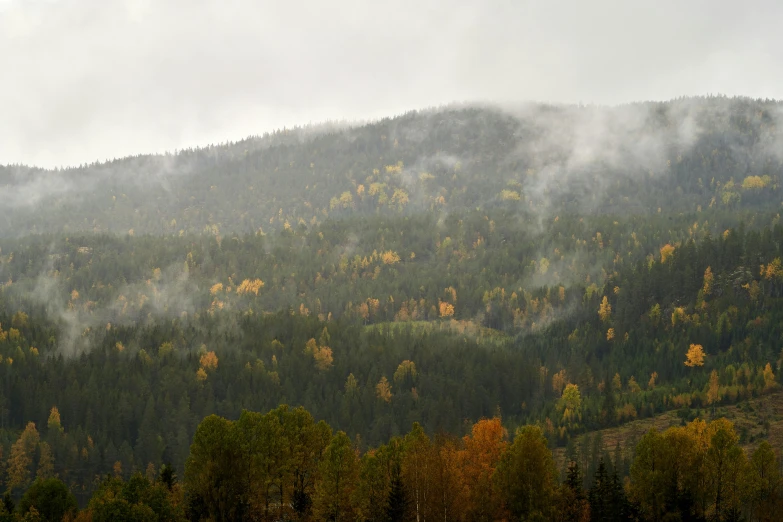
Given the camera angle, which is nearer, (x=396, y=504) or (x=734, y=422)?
(x=396, y=504)

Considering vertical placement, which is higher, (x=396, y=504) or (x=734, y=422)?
(x=396, y=504)

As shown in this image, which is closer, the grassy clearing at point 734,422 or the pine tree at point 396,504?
the pine tree at point 396,504

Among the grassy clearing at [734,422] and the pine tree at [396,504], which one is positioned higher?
the pine tree at [396,504]

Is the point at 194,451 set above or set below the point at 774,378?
above

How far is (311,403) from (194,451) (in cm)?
11199

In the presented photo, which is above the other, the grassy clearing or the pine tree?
the pine tree

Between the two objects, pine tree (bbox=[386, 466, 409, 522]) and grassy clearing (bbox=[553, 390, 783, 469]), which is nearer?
pine tree (bbox=[386, 466, 409, 522])

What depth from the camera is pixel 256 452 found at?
9125 cm

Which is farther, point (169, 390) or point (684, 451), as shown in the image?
point (169, 390)

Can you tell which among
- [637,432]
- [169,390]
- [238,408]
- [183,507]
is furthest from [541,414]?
[183,507]

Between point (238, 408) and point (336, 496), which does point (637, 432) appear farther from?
point (336, 496)

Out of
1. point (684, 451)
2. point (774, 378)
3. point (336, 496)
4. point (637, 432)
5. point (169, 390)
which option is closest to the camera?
point (336, 496)

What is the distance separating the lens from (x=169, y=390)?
200m

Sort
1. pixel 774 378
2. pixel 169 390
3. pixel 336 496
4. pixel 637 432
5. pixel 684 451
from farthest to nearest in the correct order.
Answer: pixel 169 390 < pixel 774 378 < pixel 637 432 < pixel 684 451 < pixel 336 496
